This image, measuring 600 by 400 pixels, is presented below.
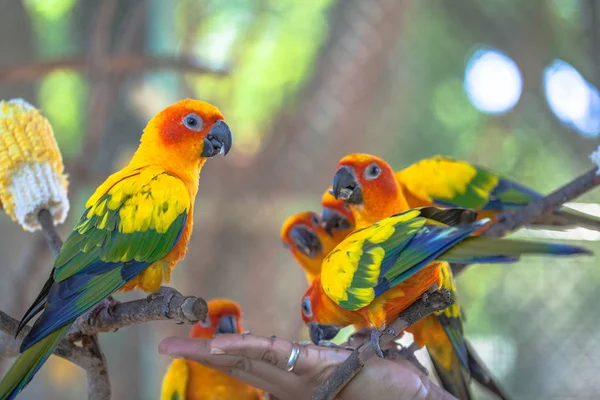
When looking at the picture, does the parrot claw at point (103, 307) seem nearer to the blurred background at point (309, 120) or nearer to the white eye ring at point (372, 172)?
the white eye ring at point (372, 172)

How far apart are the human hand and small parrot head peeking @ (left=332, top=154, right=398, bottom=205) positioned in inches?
10.9

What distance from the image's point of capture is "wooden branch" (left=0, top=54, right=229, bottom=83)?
1723 mm

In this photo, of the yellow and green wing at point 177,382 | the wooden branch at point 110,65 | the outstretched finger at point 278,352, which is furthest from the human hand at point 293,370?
the wooden branch at point 110,65

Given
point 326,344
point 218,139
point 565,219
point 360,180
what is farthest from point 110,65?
point 565,219

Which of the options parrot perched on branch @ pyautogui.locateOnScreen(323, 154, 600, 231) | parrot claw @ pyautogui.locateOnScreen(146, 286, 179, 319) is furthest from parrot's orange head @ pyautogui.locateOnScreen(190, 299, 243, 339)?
parrot perched on branch @ pyautogui.locateOnScreen(323, 154, 600, 231)

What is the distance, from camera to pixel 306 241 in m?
1.47

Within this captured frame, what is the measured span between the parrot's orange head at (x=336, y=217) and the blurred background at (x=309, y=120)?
3.05ft

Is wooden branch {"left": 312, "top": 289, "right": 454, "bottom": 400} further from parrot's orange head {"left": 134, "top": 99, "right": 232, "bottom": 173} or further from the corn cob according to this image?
the corn cob

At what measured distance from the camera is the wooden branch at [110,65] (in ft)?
5.65

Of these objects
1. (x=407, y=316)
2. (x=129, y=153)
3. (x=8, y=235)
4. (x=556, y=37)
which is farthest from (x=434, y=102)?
(x=407, y=316)

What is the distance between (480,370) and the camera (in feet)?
3.45

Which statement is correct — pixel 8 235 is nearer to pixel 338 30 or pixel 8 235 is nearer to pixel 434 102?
pixel 338 30

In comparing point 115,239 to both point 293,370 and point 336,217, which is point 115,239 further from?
point 336,217

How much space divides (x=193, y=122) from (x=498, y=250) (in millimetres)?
564
